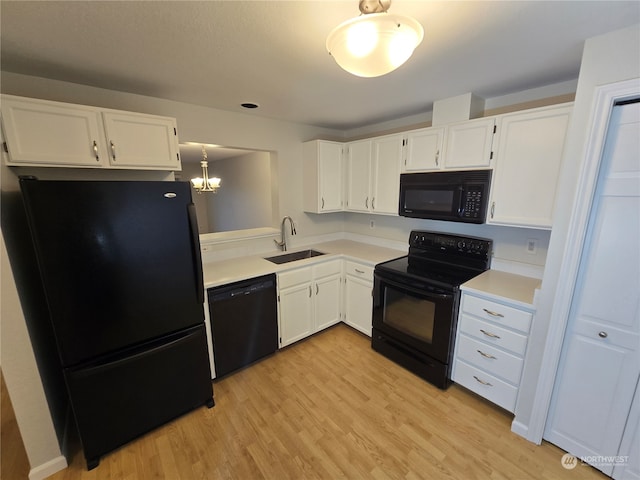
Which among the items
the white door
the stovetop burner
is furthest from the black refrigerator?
the white door

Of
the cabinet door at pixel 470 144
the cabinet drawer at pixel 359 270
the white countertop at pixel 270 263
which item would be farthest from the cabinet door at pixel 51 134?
the cabinet door at pixel 470 144

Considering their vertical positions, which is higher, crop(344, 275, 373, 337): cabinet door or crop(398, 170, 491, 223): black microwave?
crop(398, 170, 491, 223): black microwave

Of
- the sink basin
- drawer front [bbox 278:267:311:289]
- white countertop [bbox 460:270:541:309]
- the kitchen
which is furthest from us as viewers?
the sink basin

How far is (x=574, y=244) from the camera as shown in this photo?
1460mm

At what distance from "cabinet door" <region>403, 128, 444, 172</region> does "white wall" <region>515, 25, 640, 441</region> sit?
3.16 ft

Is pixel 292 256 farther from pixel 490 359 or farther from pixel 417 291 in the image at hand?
pixel 490 359

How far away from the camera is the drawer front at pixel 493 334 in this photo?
5.90 feet

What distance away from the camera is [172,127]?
2.00 metres

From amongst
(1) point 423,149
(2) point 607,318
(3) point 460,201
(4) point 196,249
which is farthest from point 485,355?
(4) point 196,249

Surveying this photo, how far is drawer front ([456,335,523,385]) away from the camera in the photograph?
72.3 inches

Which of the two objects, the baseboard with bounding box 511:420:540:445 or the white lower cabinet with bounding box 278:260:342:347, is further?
the white lower cabinet with bounding box 278:260:342:347

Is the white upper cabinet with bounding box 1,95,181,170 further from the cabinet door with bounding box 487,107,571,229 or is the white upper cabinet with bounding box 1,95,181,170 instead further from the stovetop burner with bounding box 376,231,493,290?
the cabinet door with bounding box 487,107,571,229

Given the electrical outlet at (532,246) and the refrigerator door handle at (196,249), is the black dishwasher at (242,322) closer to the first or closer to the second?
the refrigerator door handle at (196,249)

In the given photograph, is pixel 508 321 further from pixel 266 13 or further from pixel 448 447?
pixel 266 13
